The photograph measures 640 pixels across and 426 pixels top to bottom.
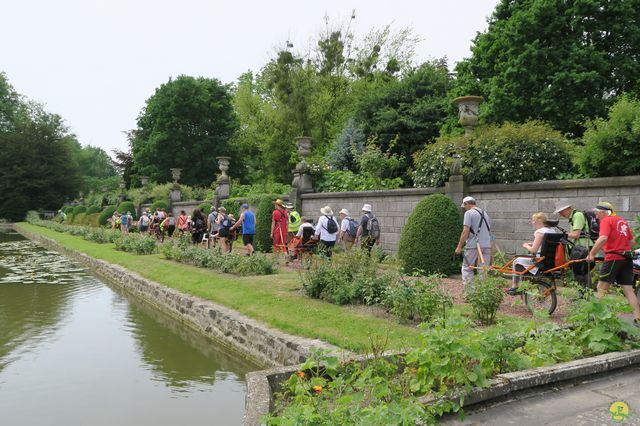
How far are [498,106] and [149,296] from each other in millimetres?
16402

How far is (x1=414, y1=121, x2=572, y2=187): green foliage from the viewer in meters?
10.4

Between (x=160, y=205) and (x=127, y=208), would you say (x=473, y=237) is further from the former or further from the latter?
(x=127, y=208)

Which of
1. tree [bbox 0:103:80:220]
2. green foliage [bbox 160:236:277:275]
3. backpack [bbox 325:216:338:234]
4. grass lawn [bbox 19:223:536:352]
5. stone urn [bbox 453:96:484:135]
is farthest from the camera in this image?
tree [bbox 0:103:80:220]

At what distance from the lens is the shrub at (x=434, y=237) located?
32.3 ft

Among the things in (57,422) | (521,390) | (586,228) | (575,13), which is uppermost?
(575,13)

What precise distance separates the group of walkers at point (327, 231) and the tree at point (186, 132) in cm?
2887

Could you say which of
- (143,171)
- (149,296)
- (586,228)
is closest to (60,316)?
(149,296)

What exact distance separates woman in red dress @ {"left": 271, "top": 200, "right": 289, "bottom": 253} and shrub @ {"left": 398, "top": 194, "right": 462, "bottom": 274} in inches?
168

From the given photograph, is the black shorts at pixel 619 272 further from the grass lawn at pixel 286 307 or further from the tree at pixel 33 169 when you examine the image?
the tree at pixel 33 169

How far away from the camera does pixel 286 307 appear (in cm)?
737

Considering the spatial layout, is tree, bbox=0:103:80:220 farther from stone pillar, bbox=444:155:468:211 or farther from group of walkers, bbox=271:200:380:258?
stone pillar, bbox=444:155:468:211

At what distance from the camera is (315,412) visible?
3.07 metres

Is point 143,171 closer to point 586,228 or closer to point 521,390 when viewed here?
point 586,228

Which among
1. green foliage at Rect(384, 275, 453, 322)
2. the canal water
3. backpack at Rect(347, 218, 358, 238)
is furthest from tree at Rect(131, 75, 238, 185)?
green foliage at Rect(384, 275, 453, 322)
